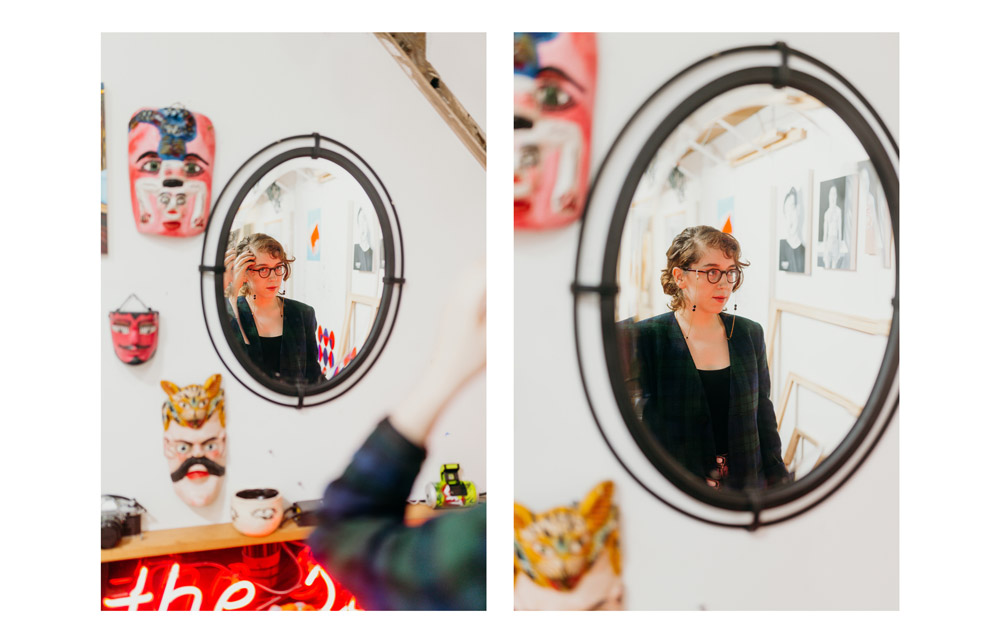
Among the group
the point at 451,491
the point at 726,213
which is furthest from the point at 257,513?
the point at 726,213

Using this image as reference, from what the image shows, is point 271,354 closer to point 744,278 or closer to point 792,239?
point 744,278

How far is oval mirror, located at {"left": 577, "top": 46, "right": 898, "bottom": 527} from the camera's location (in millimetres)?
1374

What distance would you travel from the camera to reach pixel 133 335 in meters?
1.43

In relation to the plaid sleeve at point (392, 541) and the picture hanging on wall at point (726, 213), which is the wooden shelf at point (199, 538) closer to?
the plaid sleeve at point (392, 541)

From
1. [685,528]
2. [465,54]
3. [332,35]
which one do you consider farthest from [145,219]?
[685,528]

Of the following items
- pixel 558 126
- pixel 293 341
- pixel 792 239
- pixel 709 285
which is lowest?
pixel 293 341

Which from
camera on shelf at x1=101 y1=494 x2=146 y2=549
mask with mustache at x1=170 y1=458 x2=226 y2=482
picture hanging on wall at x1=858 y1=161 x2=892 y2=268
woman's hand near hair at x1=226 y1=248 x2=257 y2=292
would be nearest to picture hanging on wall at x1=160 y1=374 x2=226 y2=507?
mask with mustache at x1=170 y1=458 x2=226 y2=482

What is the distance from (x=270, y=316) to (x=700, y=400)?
39.4 inches

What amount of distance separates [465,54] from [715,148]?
0.60 meters

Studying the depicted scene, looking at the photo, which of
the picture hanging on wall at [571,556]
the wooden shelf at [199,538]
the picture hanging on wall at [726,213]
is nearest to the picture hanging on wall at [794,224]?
the picture hanging on wall at [726,213]

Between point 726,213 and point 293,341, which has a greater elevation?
point 726,213

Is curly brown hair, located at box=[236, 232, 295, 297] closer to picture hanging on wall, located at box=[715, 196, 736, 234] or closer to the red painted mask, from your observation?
the red painted mask

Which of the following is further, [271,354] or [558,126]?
[271,354]
